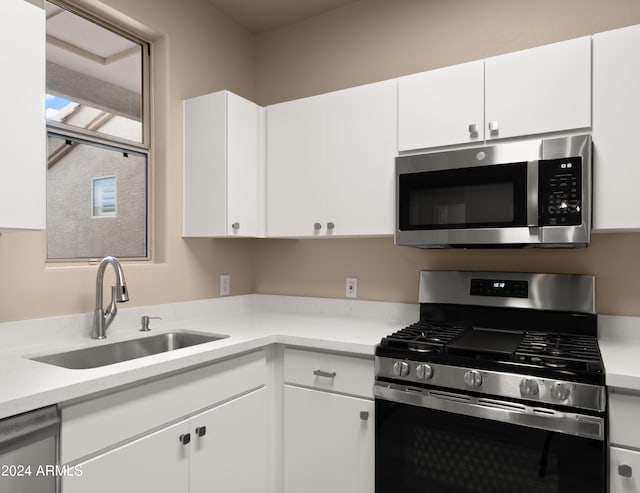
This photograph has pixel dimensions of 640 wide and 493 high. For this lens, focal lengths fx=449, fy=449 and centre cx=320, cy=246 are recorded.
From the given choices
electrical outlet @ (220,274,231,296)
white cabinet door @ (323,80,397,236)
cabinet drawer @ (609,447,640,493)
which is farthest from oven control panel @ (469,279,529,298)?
electrical outlet @ (220,274,231,296)

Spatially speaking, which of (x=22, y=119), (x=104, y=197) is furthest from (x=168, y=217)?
(x=22, y=119)

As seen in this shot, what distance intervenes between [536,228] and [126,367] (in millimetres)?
1564

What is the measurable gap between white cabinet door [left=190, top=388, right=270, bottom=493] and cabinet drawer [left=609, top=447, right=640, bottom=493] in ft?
4.29

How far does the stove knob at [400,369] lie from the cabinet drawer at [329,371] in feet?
0.37

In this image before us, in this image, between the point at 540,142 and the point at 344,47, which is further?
the point at 344,47

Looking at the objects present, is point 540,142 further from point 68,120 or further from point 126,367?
point 68,120

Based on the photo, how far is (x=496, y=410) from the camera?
1.53 m

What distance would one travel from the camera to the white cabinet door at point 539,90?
1.72 metres

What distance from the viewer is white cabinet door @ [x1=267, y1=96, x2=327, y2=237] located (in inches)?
91.4

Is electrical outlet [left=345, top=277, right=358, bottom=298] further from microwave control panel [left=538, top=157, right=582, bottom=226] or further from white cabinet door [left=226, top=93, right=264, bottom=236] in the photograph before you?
microwave control panel [left=538, top=157, right=582, bottom=226]

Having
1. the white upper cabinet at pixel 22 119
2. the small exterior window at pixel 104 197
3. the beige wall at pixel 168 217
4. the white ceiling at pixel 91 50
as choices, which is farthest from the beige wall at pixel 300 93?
the white upper cabinet at pixel 22 119

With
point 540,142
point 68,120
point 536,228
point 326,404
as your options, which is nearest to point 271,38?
point 68,120

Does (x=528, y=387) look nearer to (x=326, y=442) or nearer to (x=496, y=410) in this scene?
(x=496, y=410)

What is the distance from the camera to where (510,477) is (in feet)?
4.95
